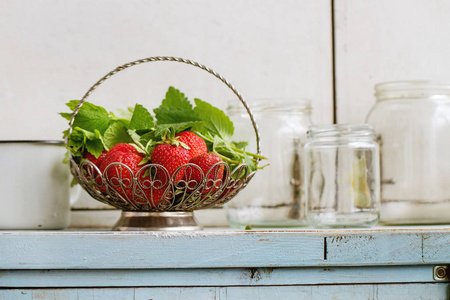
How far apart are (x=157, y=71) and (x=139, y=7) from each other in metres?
0.12

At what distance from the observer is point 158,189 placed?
27.0 inches

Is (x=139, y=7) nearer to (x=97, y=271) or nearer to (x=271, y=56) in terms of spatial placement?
(x=271, y=56)

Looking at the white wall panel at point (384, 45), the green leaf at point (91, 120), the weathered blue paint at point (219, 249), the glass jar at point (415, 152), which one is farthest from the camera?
the white wall panel at point (384, 45)

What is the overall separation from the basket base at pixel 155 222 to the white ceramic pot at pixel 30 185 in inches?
5.1

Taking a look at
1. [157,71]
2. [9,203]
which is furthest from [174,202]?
[157,71]

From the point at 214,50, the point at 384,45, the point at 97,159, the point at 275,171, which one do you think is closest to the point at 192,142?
the point at 97,159

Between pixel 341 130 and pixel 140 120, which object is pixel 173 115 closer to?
pixel 140 120

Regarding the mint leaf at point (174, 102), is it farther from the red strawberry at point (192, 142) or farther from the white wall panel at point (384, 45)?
the white wall panel at point (384, 45)

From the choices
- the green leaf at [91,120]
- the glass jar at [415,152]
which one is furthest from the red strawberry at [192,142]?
the glass jar at [415,152]

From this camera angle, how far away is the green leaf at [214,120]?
2.52 ft

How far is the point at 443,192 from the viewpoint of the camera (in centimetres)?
87

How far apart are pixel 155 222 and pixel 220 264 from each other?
0.11 meters

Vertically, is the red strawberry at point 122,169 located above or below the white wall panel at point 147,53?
below

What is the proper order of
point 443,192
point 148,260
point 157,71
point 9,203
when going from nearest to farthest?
point 148,260 → point 9,203 → point 443,192 → point 157,71
